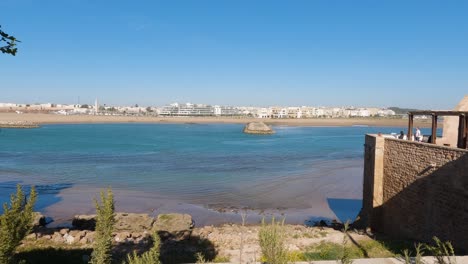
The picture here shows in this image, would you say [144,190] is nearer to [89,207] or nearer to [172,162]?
[89,207]

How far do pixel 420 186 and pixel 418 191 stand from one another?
7.9 inches

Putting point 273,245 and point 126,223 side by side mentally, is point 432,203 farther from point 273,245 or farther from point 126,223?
point 126,223

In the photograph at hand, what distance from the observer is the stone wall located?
9125mm

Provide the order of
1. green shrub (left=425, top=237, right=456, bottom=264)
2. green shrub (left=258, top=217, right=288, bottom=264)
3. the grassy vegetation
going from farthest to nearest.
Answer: the grassy vegetation
green shrub (left=258, top=217, right=288, bottom=264)
green shrub (left=425, top=237, right=456, bottom=264)

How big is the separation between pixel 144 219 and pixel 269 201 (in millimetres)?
7793

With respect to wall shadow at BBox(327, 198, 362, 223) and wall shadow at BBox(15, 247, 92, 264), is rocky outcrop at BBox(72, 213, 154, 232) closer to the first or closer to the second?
wall shadow at BBox(15, 247, 92, 264)

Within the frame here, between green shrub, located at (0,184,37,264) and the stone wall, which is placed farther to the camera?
the stone wall

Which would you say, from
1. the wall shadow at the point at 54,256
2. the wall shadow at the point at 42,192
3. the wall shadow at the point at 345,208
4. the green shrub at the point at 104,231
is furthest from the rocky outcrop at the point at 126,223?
the green shrub at the point at 104,231

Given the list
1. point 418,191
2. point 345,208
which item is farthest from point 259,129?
point 418,191

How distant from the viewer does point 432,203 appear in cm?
1017

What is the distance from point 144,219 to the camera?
14.1 metres

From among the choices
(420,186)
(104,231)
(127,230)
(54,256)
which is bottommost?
(127,230)

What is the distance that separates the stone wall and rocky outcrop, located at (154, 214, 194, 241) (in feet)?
22.5

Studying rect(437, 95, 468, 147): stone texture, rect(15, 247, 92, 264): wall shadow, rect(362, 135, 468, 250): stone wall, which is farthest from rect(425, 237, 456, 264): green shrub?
rect(15, 247, 92, 264): wall shadow
